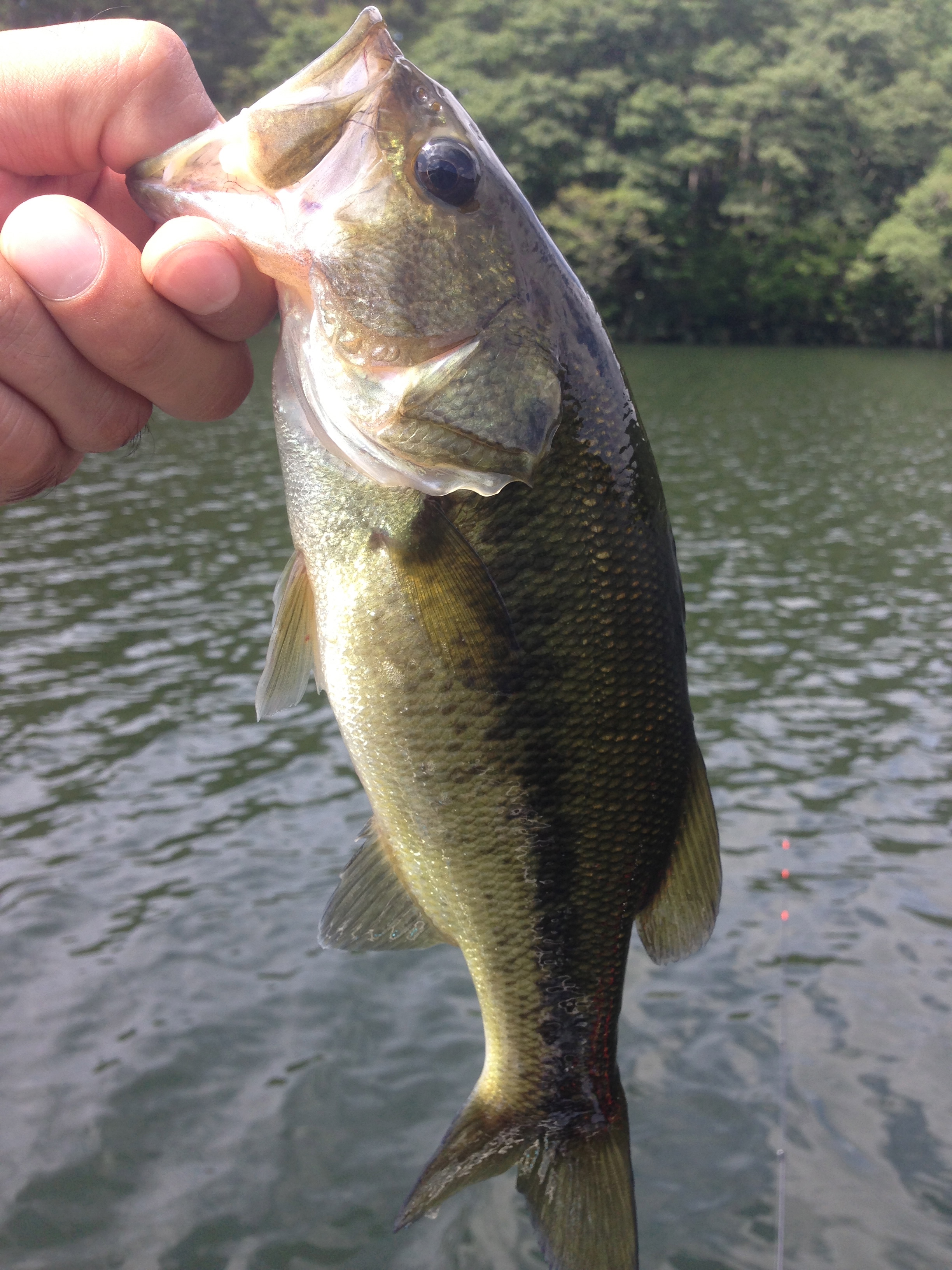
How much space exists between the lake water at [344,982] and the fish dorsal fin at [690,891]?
1.44m

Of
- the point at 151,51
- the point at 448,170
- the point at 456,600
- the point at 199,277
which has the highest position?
the point at 151,51

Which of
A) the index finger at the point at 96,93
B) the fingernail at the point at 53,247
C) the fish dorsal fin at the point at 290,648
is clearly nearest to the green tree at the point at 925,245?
the index finger at the point at 96,93

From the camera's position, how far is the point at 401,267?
5.80ft

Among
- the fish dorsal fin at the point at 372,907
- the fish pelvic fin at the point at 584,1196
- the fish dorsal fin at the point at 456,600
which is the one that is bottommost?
the fish pelvic fin at the point at 584,1196

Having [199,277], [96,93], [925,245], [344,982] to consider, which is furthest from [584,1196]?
[925,245]

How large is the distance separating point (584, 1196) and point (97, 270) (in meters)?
1.89

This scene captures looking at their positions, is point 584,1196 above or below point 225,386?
below

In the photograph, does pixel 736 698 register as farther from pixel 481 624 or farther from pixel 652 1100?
pixel 481 624

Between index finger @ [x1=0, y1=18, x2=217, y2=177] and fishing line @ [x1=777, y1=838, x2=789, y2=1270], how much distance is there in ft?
15.6

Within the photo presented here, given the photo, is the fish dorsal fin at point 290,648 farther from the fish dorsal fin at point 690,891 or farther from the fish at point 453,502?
the fish dorsal fin at point 690,891

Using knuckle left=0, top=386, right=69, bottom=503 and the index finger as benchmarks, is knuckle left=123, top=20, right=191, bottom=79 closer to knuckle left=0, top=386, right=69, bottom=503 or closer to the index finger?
the index finger

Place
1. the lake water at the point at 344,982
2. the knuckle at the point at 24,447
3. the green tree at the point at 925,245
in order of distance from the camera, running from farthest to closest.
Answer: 1. the green tree at the point at 925,245
2. the lake water at the point at 344,982
3. the knuckle at the point at 24,447

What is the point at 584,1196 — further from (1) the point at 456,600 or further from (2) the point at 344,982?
(2) the point at 344,982

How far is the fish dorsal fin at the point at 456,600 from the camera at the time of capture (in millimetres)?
1745
